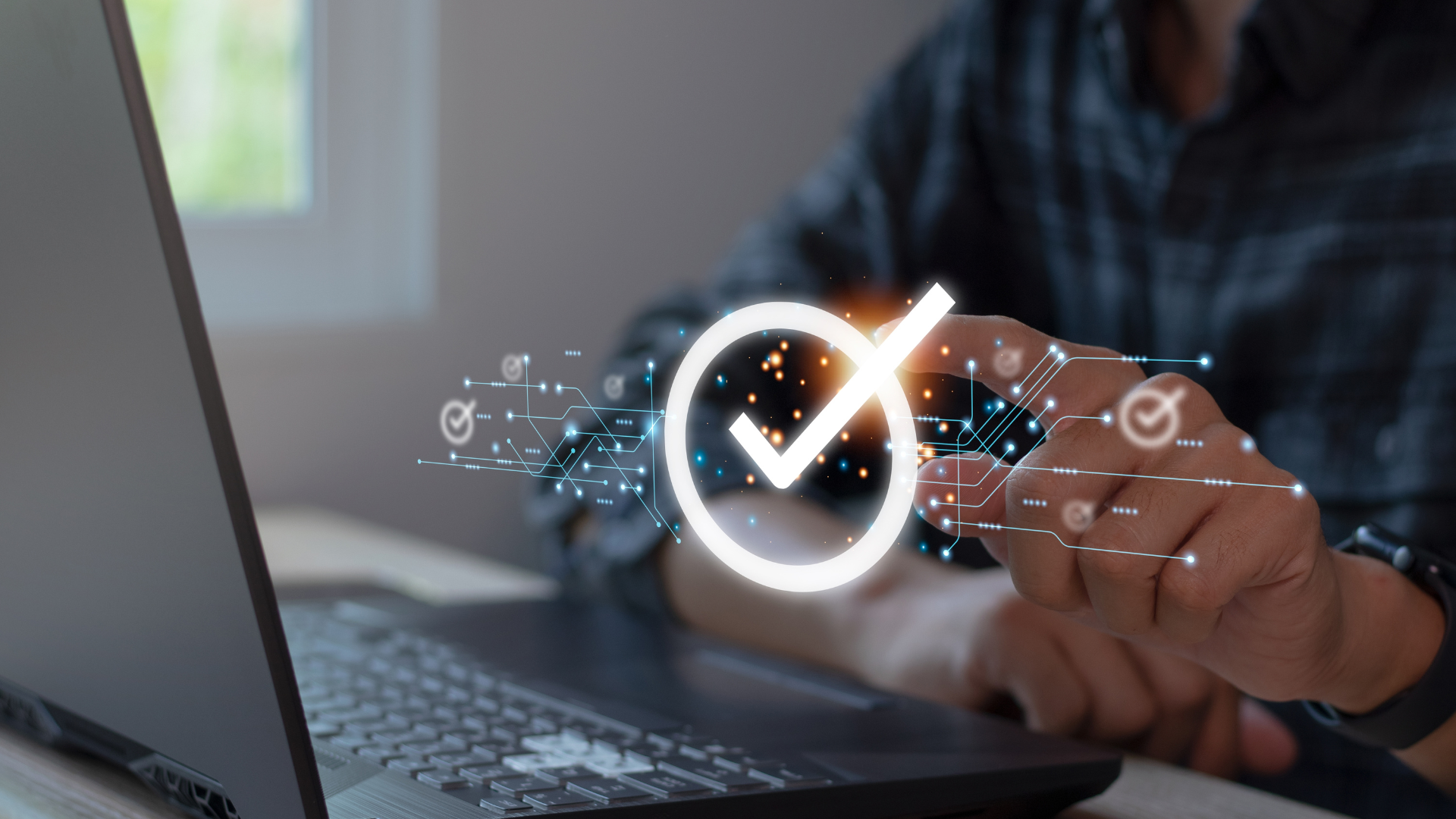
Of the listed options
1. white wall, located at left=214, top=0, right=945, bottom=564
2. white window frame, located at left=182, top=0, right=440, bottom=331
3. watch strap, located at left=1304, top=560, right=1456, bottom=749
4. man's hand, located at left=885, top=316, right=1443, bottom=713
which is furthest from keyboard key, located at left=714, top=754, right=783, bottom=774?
white window frame, located at left=182, top=0, right=440, bottom=331

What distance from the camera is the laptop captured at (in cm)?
27

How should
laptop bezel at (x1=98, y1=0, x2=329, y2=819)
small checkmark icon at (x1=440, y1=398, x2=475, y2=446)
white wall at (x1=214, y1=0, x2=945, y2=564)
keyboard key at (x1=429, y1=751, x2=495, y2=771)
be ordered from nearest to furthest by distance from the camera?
laptop bezel at (x1=98, y1=0, x2=329, y2=819), keyboard key at (x1=429, y1=751, x2=495, y2=771), small checkmark icon at (x1=440, y1=398, x2=475, y2=446), white wall at (x1=214, y1=0, x2=945, y2=564)

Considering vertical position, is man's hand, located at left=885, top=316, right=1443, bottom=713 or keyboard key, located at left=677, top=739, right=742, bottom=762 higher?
man's hand, located at left=885, top=316, right=1443, bottom=713

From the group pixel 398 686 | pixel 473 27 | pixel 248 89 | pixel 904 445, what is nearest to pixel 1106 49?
pixel 904 445

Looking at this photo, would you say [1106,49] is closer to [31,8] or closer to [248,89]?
[31,8]

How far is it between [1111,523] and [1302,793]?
0.32 metres

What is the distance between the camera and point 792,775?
0.37 m

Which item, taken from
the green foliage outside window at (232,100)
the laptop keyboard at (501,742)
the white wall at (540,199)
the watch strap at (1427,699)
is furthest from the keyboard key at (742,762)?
the green foliage outside window at (232,100)

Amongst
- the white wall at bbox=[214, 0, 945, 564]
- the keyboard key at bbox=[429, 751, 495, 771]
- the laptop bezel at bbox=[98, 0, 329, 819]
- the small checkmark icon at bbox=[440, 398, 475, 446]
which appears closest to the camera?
the laptop bezel at bbox=[98, 0, 329, 819]

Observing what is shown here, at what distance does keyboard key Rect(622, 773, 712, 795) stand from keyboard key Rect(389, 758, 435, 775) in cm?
6

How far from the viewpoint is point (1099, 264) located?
0.62 m

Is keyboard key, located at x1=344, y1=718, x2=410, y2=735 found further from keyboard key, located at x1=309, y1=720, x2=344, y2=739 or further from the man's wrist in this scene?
the man's wrist

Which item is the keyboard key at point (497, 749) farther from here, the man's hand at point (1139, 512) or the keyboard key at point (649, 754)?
the man's hand at point (1139, 512)

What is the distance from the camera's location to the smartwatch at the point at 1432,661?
0.38 metres
